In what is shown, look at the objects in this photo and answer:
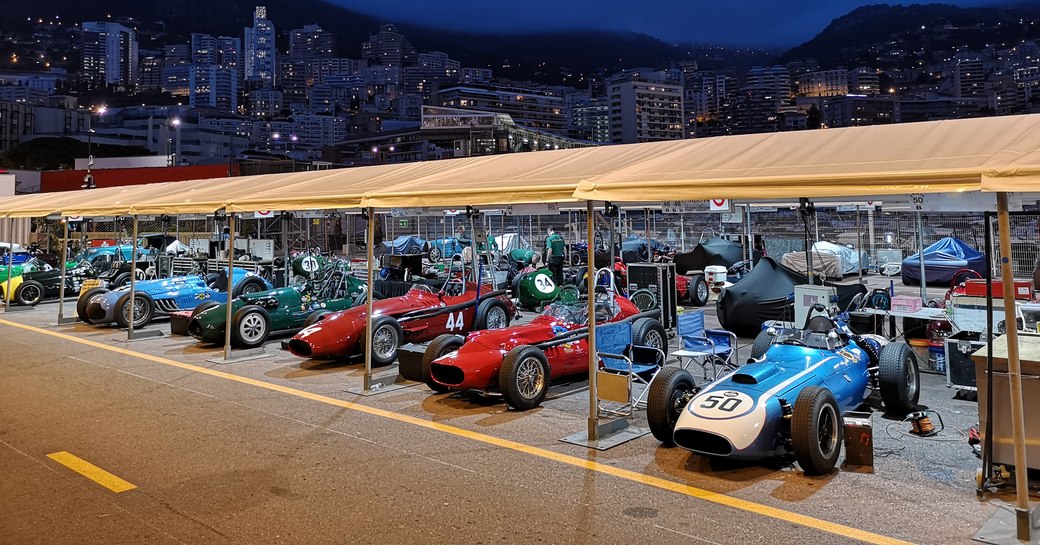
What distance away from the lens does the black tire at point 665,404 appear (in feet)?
19.8

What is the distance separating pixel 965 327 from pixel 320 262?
1458 cm

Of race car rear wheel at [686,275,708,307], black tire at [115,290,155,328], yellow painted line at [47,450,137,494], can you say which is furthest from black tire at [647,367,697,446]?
black tire at [115,290,155,328]

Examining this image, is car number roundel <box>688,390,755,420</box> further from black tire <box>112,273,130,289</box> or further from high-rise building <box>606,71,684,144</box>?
high-rise building <box>606,71,684,144</box>

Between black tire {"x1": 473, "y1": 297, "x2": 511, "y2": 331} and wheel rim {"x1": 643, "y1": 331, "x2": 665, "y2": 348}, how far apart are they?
2.72 metres

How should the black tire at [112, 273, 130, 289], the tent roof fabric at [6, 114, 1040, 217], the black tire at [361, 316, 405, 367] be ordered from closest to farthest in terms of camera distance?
1. the tent roof fabric at [6, 114, 1040, 217]
2. the black tire at [361, 316, 405, 367]
3. the black tire at [112, 273, 130, 289]

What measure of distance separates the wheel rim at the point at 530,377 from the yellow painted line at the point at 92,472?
3.74 metres

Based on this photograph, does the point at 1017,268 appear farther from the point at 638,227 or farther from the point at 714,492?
the point at 638,227

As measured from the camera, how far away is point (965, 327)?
8523 millimetres

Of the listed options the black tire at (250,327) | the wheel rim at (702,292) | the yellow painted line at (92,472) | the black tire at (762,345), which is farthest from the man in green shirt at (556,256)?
the yellow painted line at (92,472)

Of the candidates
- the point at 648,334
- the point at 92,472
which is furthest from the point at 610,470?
the point at 92,472

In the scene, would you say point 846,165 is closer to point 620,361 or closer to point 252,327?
point 620,361

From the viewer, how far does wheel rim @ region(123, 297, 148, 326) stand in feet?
45.3

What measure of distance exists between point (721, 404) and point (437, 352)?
3954 mm

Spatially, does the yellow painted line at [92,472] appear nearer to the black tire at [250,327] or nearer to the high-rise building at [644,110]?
the black tire at [250,327]
